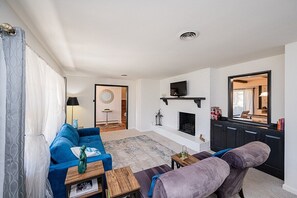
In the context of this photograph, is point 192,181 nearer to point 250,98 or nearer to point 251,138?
point 251,138

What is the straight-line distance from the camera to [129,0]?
1075 millimetres

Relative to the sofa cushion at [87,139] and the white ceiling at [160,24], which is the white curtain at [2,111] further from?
the sofa cushion at [87,139]

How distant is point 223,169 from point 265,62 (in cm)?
270

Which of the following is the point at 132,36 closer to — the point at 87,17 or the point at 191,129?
the point at 87,17

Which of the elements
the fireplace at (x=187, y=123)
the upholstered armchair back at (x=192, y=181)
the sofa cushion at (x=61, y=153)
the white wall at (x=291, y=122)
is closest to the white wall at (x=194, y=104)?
the fireplace at (x=187, y=123)

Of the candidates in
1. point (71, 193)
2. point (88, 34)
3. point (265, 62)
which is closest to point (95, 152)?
point (71, 193)

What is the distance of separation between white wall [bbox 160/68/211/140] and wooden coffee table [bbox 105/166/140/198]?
284cm

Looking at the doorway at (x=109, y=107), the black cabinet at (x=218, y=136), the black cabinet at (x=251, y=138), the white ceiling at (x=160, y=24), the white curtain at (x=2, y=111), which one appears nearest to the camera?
the white curtain at (x=2, y=111)

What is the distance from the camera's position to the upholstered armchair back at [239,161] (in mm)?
1359

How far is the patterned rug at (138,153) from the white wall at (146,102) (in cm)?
137

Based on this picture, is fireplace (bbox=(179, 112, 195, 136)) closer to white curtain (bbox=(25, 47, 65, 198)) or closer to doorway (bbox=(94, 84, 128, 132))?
doorway (bbox=(94, 84, 128, 132))

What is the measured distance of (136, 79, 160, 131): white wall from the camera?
549 cm

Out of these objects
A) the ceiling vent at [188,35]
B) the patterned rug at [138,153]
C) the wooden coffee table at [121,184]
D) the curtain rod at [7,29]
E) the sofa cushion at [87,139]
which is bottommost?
the patterned rug at [138,153]

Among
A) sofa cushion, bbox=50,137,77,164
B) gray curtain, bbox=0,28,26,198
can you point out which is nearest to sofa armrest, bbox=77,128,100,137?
sofa cushion, bbox=50,137,77,164
